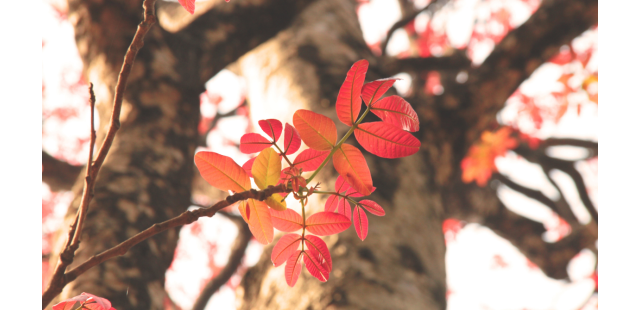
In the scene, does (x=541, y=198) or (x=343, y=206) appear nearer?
(x=343, y=206)

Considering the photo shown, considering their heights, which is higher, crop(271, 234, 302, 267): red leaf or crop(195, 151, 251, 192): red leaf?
crop(195, 151, 251, 192): red leaf

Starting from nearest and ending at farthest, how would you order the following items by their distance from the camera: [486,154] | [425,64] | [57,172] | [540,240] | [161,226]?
[161,226] → [425,64] → [57,172] → [540,240] → [486,154]

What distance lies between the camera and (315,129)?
0.33 metres

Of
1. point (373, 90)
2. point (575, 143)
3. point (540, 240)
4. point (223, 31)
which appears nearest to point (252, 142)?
point (373, 90)

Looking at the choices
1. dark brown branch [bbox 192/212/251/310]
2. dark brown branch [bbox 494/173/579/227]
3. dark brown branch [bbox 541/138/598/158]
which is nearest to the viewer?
dark brown branch [bbox 192/212/251/310]

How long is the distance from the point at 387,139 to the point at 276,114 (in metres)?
0.88

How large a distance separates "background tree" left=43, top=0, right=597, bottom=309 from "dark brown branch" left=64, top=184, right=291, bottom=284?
1.47 ft

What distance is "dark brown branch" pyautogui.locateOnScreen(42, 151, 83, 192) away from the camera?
164 centimetres

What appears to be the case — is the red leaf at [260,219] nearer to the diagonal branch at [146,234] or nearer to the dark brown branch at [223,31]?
the diagonal branch at [146,234]

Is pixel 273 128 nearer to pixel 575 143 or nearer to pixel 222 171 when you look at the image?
pixel 222 171

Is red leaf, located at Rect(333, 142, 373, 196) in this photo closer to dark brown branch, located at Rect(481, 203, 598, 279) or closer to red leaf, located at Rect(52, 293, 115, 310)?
red leaf, located at Rect(52, 293, 115, 310)

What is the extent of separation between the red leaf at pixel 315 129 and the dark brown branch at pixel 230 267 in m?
1.80

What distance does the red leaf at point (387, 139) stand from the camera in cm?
33

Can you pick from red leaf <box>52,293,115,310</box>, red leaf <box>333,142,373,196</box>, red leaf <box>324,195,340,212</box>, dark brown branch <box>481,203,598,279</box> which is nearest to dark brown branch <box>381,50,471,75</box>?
red leaf <box>324,195,340,212</box>
